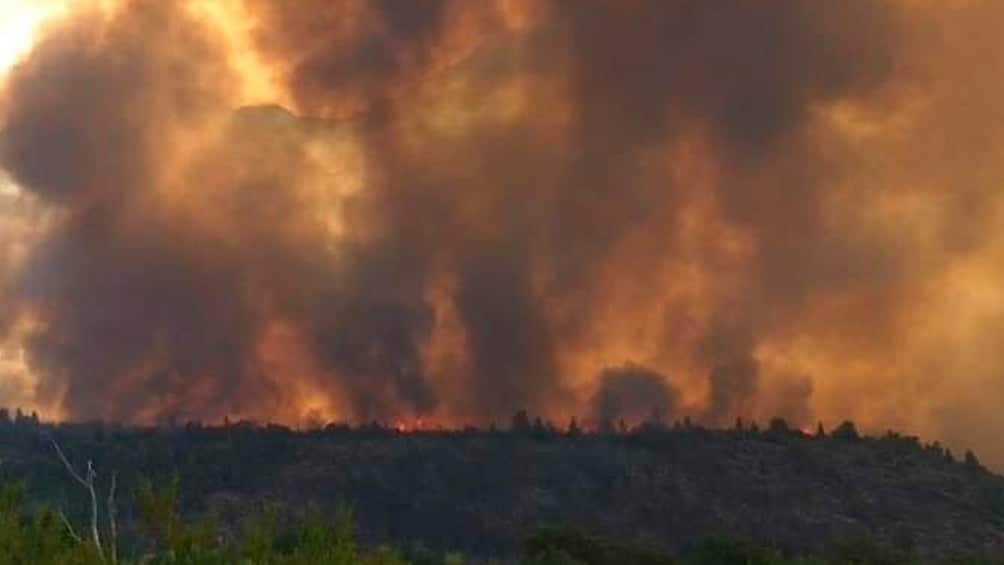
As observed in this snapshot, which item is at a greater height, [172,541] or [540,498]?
[540,498]

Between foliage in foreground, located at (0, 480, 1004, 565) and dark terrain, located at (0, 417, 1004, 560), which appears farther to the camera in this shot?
dark terrain, located at (0, 417, 1004, 560)

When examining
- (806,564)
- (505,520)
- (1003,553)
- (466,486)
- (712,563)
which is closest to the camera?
(806,564)

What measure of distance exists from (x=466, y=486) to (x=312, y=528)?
155m

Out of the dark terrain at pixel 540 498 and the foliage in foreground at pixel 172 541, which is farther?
the dark terrain at pixel 540 498

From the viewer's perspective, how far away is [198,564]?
32.1 meters

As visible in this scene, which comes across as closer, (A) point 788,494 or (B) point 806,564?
(B) point 806,564

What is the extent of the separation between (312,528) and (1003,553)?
12824 centimetres

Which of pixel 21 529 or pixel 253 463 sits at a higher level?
pixel 253 463

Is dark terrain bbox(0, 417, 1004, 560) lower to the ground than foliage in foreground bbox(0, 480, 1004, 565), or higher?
higher

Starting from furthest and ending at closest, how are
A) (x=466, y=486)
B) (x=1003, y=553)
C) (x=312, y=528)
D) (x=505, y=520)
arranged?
(x=466, y=486), (x=505, y=520), (x=1003, y=553), (x=312, y=528)

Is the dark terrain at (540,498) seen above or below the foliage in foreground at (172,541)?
above

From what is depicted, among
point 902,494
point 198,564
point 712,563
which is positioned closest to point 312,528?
point 198,564

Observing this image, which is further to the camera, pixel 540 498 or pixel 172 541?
pixel 540 498

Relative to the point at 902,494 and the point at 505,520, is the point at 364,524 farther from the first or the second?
the point at 902,494
